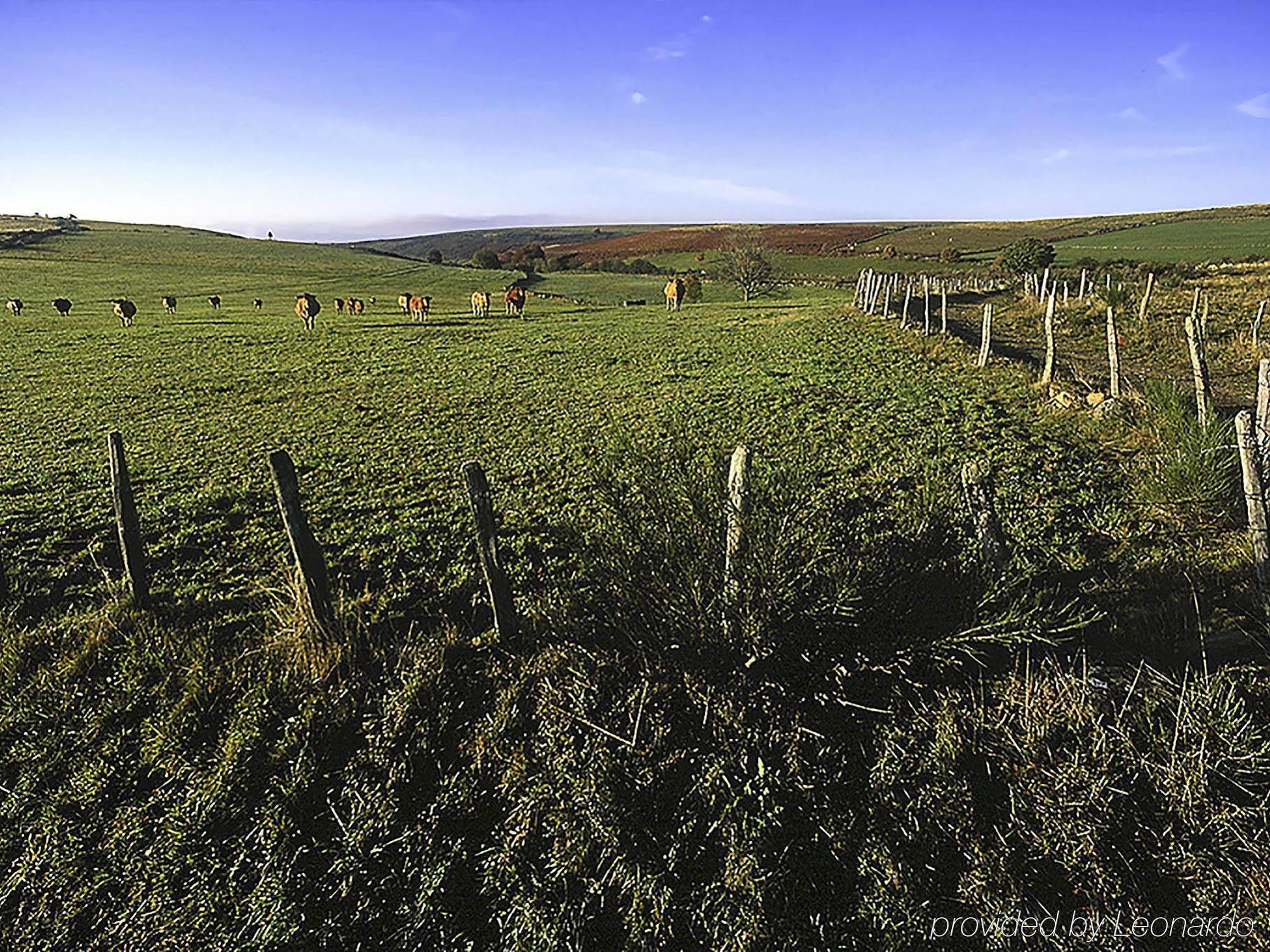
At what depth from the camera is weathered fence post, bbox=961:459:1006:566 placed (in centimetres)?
470

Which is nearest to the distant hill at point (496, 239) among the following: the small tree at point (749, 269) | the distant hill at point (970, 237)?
the distant hill at point (970, 237)

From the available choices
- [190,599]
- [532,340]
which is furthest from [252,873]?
[532,340]

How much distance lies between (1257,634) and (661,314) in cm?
2718

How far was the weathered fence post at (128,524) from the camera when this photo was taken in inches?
195

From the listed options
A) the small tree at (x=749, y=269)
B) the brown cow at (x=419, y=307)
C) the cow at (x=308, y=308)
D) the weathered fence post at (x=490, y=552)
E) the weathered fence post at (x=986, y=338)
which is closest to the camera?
the weathered fence post at (x=490, y=552)

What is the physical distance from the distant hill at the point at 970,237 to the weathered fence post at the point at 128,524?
69106 millimetres

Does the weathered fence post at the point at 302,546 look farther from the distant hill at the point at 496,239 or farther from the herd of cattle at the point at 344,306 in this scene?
the distant hill at the point at 496,239

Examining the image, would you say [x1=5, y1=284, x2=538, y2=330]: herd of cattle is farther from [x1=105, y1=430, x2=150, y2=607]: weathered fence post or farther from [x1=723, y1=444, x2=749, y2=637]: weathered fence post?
[x1=723, y1=444, x2=749, y2=637]: weathered fence post

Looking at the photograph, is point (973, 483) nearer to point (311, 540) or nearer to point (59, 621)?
point (311, 540)

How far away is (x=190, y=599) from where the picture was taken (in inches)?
215

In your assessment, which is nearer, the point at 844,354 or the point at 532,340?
the point at 844,354

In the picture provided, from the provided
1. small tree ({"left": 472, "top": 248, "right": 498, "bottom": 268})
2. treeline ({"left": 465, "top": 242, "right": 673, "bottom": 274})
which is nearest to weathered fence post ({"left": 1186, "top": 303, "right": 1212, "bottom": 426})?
treeline ({"left": 465, "top": 242, "right": 673, "bottom": 274})

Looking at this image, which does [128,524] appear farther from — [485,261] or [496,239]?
[496,239]

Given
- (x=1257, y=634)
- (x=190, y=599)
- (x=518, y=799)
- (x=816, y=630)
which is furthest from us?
(x=190, y=599)
